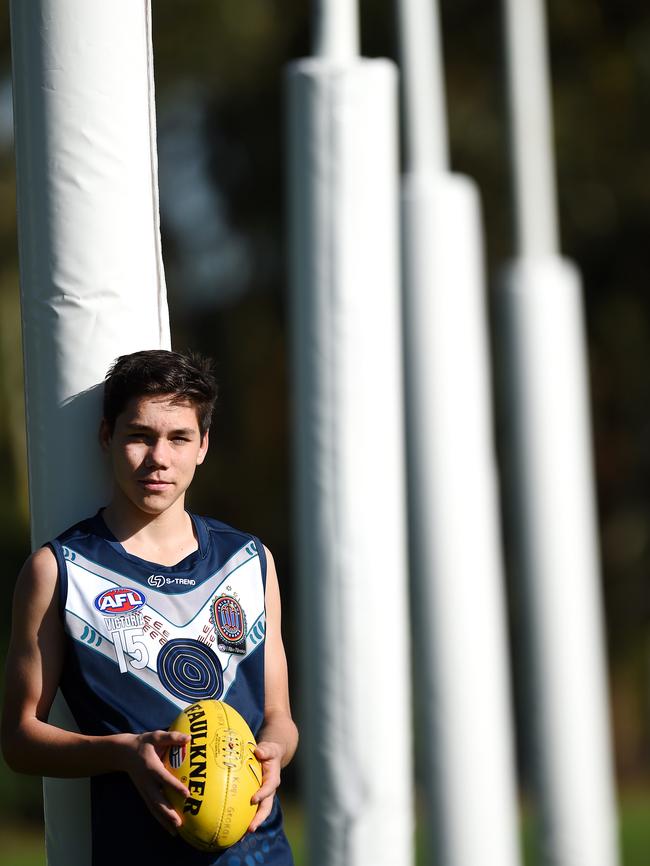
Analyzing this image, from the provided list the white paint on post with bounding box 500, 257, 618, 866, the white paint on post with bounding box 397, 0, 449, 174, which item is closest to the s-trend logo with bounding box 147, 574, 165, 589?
the white paint on post with bounding box 397, 0, 449, 174

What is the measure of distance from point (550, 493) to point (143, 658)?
23.2 feet

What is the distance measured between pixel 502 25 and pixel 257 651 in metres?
7.84

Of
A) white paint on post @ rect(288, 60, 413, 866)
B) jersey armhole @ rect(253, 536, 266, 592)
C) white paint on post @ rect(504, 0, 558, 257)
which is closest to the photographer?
jersey armhole @ rect(253, 536, 266, 592)

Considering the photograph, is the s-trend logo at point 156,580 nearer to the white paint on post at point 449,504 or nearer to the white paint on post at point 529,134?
the white paint on post at point 449,504

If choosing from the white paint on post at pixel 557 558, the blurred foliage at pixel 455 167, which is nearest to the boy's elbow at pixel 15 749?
the white paint on post at pixel 557 558

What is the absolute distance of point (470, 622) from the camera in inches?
317

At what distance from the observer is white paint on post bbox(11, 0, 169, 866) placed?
386 cm

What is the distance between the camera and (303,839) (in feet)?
69.3

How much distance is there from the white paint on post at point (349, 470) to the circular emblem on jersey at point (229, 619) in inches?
102

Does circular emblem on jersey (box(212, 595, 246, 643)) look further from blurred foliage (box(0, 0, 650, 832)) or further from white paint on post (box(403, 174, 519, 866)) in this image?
blurred foliage (box(0, 0, 650, 832))

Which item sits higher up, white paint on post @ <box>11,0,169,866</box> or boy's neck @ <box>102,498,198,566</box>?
white paint on post @ <box>11,0,169,866</box>


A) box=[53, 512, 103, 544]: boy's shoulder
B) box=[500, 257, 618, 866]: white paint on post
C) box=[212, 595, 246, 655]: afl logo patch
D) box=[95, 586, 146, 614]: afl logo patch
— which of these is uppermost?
box=[53, 512, 103, 544]: boy's shoulder

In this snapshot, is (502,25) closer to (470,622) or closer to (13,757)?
(470,622)

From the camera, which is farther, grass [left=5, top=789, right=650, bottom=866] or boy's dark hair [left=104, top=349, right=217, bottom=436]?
grass [left=5, top=789, right=650, bottom=866]
